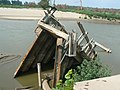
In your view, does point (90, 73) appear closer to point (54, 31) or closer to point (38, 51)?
point (54, 31)

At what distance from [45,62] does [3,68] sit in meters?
2.19

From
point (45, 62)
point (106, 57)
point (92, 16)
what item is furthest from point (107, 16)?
point (45, 62)

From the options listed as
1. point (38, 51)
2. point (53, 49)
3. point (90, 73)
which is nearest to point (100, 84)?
point (90, 73)

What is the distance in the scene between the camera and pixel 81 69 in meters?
12.0

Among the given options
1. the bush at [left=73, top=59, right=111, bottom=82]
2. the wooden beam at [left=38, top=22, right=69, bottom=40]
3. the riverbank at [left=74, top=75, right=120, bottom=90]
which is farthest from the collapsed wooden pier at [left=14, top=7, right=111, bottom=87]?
the riverbank at [left=74, top=75, right=120, bottom=90]

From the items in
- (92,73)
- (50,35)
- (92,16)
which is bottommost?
(92,16)

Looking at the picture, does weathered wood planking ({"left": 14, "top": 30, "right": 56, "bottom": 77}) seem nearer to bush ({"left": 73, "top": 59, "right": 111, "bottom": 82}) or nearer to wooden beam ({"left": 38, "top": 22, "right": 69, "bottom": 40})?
wooden beam ({"left": 38, "top": 22, "right": 69, "bottom": 40})

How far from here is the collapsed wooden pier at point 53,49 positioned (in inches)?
469

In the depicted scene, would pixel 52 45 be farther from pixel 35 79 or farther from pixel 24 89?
pixel 24 89

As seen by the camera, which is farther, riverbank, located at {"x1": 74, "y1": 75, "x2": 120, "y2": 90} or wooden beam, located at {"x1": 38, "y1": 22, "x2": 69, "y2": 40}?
wooden beam, located at {"x1": 38, "y1": 22, "x2": 69, "y2": 40}

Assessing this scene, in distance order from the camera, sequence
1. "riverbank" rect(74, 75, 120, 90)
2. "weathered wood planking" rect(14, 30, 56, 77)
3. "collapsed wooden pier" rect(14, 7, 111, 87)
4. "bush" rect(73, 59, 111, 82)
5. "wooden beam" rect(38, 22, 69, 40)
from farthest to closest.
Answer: "weathered wood planking" rect(14, 30, 56, 77), "wooden beam" rect(38, 22, 69, 40), "collapsed wooden pier" rect(14, 7, 111, 87), "bush" rect(73, 59, 111, 82), "riverbank" rect(74, 75, 120, 90)

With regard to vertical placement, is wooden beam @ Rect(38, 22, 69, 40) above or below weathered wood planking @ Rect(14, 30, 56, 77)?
above

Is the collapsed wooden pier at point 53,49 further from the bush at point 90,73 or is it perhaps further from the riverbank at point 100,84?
the riverbank at point 100,84

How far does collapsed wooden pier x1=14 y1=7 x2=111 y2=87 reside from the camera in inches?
469
